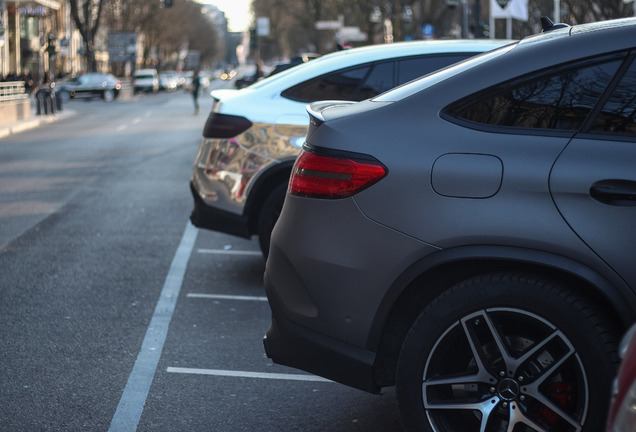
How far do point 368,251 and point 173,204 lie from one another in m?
8.77

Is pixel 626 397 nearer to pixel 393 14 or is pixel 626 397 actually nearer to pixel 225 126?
pixel 225 126

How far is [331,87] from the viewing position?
771 cm

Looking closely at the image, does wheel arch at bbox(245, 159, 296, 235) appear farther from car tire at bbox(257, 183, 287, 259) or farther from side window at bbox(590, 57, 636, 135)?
side window at bbox(590, 57, 636, 135)

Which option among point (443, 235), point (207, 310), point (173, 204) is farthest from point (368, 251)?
point (173, 204)

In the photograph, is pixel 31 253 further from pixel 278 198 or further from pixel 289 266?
pixel 289 266

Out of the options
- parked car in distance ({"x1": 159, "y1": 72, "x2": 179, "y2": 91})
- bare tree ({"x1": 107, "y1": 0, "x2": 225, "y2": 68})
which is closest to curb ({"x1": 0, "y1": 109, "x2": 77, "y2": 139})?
parked car in distance ({"x1": 159, "y1": 72, "x2": 179, "y2": 91})

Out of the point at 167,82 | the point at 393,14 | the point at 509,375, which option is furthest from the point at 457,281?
the point at 167,82

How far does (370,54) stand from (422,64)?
39 cm

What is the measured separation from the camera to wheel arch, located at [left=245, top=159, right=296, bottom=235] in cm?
744

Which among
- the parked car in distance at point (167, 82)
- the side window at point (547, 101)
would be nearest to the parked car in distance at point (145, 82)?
the parked car in distance at point (167, 82)

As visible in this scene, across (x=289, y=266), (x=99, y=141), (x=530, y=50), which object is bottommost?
(x=99, y=141)

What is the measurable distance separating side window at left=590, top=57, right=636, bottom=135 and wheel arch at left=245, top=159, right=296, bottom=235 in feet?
12.9

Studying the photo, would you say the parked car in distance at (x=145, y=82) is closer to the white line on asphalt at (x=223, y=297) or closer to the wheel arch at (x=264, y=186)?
the wheel arch at (x=264, y=186)

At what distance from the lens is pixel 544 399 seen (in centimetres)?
358
